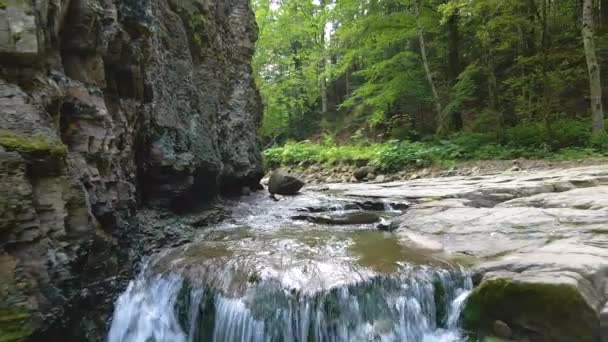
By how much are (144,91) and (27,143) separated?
3399mm

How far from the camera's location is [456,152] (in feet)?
42.2

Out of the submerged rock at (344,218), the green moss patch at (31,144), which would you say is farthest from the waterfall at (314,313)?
the submerged rock at (344,218)

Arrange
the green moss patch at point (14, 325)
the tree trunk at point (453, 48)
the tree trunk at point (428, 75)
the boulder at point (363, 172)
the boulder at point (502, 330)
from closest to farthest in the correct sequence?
the green moss patch at point (14, 325)
the boulder at point (502, 330)
the boulder at point (363, 172)
the tree trunk at point (428, 75)
the tree trunk at point (453, 48)

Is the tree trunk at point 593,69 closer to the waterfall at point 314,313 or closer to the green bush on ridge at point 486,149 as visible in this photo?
the green bush on ridge at point 486,149

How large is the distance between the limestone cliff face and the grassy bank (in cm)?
688

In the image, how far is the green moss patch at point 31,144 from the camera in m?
3.32

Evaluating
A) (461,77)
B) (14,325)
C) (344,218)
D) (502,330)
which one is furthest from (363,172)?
Result: (14,325)

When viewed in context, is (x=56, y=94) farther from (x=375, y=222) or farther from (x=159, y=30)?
(x=375, y=222)

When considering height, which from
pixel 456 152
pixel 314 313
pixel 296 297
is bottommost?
pixel 314 313

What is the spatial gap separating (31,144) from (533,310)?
4531 mm

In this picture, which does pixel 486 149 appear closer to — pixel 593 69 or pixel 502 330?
pixel 593 69

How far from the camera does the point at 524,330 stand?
362 centimetres

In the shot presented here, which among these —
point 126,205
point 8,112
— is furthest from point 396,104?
point 8,112

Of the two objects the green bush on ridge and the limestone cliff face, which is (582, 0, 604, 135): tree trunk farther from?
the limestone cliff face
